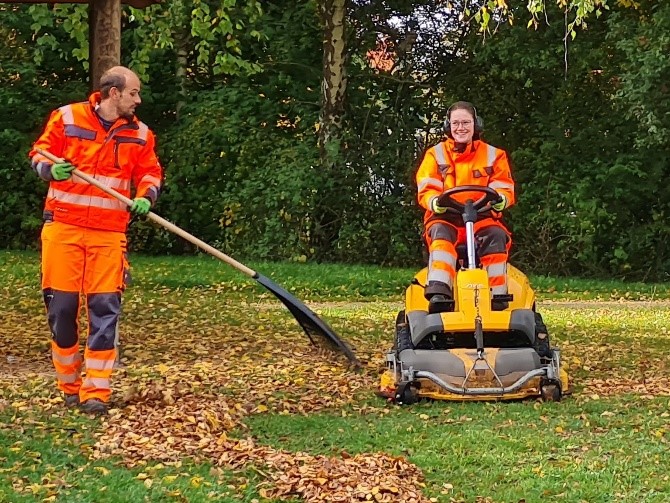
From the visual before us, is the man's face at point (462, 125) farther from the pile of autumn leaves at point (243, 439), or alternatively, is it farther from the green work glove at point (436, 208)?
the pile of autumn leaves at point (243, 439)

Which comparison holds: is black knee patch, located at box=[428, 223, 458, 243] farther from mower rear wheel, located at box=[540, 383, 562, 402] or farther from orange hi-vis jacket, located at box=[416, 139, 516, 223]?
mower rear wheel, located at box=[540, 383, 562, 402]

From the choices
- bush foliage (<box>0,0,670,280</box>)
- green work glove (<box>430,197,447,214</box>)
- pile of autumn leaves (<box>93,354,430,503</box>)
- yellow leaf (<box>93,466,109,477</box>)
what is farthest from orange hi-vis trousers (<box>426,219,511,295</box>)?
bush foliage (<box>0,0,670,280</box>)

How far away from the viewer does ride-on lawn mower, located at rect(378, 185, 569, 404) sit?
677 centimetres

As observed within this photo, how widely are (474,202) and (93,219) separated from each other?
90.8 inches

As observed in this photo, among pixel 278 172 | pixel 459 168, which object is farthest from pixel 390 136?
pixel 459 168

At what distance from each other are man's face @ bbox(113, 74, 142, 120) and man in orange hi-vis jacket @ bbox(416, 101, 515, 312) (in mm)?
1952

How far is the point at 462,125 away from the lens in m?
7.31

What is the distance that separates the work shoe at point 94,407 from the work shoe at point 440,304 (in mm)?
2027

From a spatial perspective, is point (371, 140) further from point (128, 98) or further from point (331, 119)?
point (128, 98)

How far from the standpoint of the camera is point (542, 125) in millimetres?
18344

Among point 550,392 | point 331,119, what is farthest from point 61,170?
point 331,119

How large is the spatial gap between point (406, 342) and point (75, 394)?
1.99 metres

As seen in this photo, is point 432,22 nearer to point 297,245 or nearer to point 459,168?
point 297,245

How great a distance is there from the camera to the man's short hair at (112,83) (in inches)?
250
